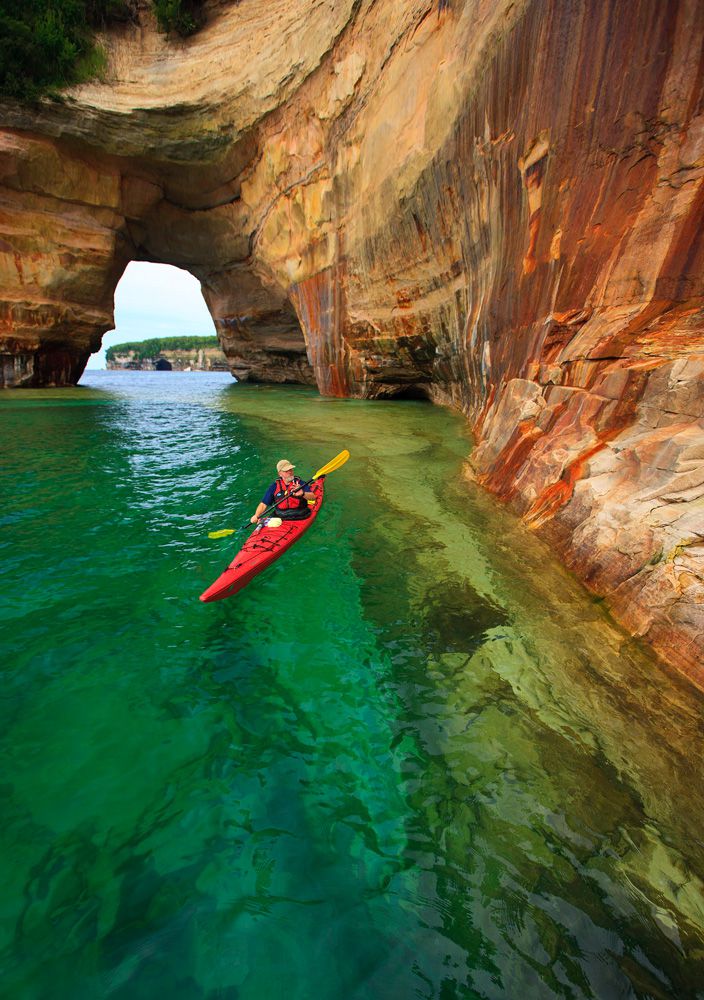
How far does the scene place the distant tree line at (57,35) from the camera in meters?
16.6

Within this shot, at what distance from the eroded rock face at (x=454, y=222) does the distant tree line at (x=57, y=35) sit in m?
0.81

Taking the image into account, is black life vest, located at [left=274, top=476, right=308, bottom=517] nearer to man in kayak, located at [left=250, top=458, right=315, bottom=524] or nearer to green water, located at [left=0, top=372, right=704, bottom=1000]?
man in kayak, located at [left=250, top=458, right=315, bottom=524]

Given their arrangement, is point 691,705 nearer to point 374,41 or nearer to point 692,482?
point 692,482

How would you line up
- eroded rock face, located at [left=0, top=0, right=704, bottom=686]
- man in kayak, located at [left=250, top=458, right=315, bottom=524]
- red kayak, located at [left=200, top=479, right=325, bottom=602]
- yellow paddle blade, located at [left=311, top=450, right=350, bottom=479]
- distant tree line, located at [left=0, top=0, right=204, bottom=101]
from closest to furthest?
red kayak, located at [left=200, top=479, right=325, bottom=602] < eroded rock face, located at [left=0, top=0, right=704, bottom=686] < man in kayak, located at [left=250, top=458, right=315, bottom=524] < yellow paddle blade, located at [left=311, top=450, right=350, bottom=479] < distant tree line, located at [left=0, top=0, right=204, bottom=101]

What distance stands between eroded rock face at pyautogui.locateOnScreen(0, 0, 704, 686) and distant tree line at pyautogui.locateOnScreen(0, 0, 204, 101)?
31.7 inches

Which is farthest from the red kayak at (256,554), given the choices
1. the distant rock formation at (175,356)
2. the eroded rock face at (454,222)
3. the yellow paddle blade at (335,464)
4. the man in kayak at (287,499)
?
the distant rock formation at (175,356)

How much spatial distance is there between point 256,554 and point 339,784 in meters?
2.82

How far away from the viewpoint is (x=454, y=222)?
11.6 metres

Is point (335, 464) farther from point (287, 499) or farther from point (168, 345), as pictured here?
point (168, 345)

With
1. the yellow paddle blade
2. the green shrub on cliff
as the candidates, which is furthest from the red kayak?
the green shrub on cliff

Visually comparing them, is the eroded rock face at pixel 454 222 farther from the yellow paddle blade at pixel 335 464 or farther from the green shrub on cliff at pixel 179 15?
the yellow paddle blade at pixel 335 464

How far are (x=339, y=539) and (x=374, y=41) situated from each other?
16428mm

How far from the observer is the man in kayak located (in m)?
6.12

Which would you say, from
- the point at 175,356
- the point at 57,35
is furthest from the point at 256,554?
the point at 175,356
